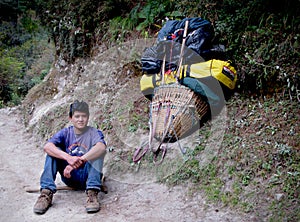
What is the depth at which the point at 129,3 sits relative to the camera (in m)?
7.59

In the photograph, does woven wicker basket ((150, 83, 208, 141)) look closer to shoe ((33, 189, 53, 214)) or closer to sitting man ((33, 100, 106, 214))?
sitting man ((33, 100, 106, 214))

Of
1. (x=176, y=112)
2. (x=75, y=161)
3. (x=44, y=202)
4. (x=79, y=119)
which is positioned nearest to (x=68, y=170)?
(x=75, y=161)

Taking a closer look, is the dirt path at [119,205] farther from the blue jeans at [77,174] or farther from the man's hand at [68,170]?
the man's hand at [68,170]

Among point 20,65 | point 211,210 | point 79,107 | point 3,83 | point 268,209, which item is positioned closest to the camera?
point 268,209

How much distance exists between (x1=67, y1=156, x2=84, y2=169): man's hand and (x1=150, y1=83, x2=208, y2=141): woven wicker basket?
1.17 m

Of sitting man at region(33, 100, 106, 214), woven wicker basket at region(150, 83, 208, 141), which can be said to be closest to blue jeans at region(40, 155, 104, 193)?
sitting man at region(33, 100, 106, 214)

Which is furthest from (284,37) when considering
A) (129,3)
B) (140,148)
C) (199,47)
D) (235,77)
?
(129,3)

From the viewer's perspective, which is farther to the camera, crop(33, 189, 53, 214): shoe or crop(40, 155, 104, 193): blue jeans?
crop(40, 155, 104, 193): blue jeans

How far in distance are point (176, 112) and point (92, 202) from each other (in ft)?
5.31

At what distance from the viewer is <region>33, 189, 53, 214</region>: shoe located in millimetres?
3414

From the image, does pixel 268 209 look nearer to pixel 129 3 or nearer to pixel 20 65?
pixel 129 3

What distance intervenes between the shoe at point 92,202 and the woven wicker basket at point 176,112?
122 centimetres

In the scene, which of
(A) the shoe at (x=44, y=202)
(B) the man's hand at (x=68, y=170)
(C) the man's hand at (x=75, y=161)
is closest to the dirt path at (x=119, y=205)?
(A) the shoe at (x=44, y=202)

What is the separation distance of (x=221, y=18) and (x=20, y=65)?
444 inches
